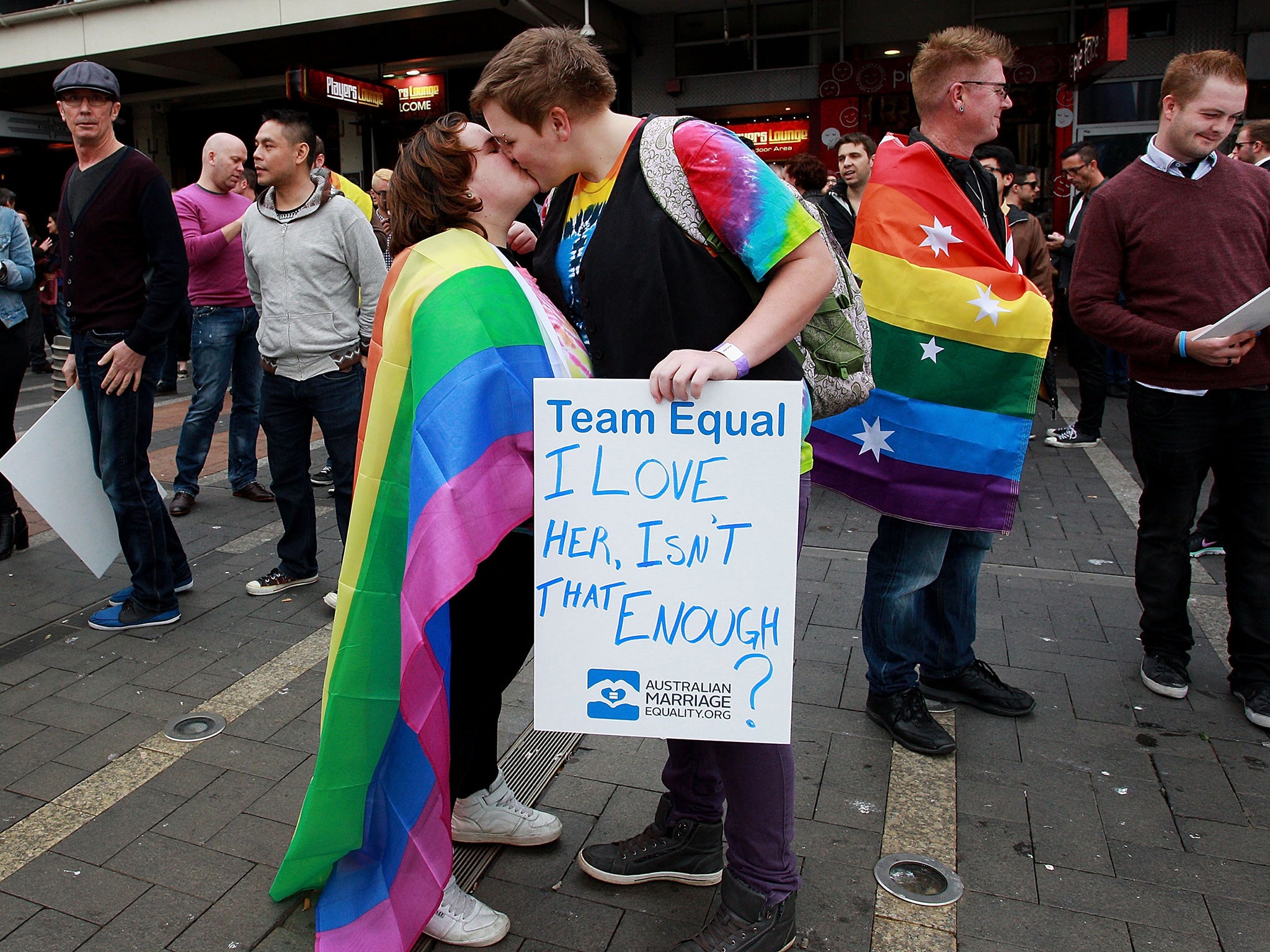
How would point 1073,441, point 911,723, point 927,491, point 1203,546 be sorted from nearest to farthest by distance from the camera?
point 927,491 → point 911,723 → point 1203,546 → point 1073,441

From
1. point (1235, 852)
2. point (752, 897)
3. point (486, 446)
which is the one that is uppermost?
point (486, 446)

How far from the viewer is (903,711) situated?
3.30 m

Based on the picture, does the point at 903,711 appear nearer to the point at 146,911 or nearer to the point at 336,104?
the point at 146,911

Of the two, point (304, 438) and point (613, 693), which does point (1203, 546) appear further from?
point (304, 438)

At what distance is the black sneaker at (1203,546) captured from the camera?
5.14m

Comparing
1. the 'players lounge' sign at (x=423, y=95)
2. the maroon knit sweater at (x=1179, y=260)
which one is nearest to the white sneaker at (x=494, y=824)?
the maroon knit sweater at (x=1179, y=260)

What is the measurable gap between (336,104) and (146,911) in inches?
476

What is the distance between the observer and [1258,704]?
340 centimetres

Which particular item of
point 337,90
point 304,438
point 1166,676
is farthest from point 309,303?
point 337,90

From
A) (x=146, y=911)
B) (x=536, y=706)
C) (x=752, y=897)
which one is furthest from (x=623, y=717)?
(x=146, y=911)

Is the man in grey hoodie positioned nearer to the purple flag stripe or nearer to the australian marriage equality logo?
the purple flag stripe

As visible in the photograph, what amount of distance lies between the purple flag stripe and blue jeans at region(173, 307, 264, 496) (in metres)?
4.28

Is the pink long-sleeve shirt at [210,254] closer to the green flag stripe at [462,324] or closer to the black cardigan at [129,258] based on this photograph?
the black cardigan at [129,258]

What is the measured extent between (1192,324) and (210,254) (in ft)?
17.2
